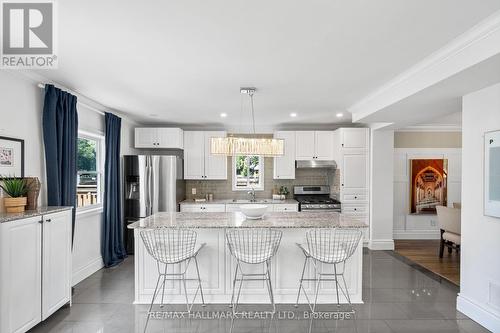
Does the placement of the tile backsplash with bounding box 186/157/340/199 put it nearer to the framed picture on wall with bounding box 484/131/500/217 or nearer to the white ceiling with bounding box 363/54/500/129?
the white ceiling with bounding box 363/54/500/129

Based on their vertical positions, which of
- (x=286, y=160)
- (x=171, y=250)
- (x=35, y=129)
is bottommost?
(x=171, y=250)

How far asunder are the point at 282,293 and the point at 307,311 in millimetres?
347

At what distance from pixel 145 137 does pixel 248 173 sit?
232cm

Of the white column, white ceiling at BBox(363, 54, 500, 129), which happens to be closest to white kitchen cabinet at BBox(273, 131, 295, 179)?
the white column

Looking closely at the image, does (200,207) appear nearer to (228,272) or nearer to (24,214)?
(228,272)

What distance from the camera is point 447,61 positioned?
2.62 metres

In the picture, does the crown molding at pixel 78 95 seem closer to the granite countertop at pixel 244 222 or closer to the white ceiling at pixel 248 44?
the white ceiling at pixel 248 44

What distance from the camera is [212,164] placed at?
6438mm

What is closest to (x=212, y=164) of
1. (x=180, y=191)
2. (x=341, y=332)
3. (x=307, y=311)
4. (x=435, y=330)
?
(x=180, y=191)

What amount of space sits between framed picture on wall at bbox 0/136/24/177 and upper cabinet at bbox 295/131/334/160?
4695mm

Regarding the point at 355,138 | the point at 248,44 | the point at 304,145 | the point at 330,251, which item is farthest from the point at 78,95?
the point at 355,138

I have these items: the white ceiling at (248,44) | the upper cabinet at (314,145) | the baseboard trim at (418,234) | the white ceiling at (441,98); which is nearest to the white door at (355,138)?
the upper cabinet at (314,145)

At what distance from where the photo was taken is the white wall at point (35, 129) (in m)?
3.01

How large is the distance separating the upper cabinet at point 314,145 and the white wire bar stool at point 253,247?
3.24 m
